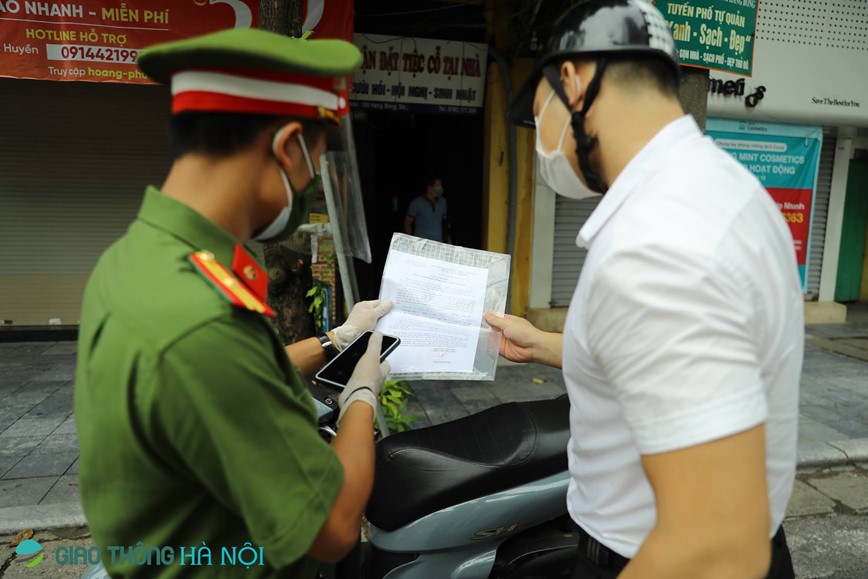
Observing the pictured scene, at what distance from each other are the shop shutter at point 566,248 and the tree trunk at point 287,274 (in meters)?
4.92

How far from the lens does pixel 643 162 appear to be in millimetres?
996

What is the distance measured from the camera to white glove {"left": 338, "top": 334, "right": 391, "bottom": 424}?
1.37 m

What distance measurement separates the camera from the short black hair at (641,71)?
1.05m

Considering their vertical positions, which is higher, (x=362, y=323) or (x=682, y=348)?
(x=682, y=348)

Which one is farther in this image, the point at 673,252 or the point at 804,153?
the point at 804,153

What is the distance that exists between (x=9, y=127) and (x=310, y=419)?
7.31 m

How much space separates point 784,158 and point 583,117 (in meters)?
7.86

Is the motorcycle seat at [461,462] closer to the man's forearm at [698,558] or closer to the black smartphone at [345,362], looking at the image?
the black smartphone at [345,362]

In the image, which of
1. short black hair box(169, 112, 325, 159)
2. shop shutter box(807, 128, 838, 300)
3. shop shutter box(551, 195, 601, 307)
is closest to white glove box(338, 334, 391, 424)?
short black hair box(169, 112, 325, 159)

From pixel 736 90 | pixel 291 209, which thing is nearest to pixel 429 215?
pixel 736 90

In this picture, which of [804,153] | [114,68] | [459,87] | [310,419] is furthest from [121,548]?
[804,153]

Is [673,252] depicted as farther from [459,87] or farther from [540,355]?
[459,87]

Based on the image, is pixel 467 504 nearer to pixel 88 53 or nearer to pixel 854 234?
pixel 88 53

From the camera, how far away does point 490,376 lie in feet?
6.16
